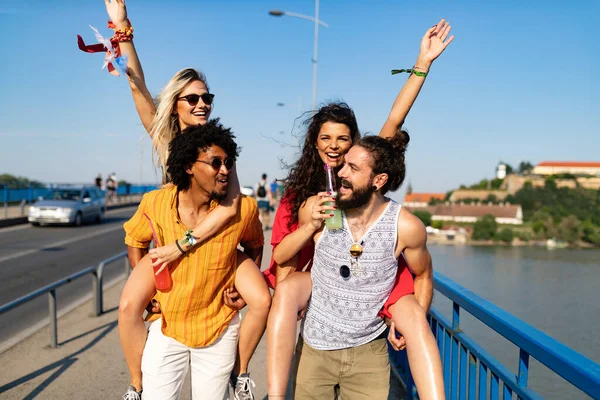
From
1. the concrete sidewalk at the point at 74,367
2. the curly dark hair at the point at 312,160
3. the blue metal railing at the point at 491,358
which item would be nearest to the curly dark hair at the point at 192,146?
the curly dark hair at the point at 312,160

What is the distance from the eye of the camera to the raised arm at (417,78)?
3029 mm

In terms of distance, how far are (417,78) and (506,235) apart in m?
12.6

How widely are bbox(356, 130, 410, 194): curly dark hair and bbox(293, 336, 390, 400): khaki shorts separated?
83 cm

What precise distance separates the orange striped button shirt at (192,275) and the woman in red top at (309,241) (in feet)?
0.88

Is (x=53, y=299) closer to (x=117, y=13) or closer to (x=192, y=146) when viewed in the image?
(x=117, y=13)

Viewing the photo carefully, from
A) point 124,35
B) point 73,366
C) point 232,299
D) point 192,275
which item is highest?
point 124,35

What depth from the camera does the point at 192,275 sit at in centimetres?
262

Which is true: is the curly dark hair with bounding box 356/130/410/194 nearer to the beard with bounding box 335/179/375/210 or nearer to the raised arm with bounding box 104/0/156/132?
the beard with bounding box 335/179/375/210

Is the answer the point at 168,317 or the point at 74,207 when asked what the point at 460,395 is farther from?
the point at 74,207

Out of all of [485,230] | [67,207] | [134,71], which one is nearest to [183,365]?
[134,71]

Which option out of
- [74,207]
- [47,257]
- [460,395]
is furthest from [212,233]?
[74,207]

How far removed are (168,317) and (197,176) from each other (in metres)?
0.72

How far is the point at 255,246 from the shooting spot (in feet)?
9.64

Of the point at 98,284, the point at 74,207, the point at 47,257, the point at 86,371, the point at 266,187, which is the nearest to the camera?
the point at 86,371
